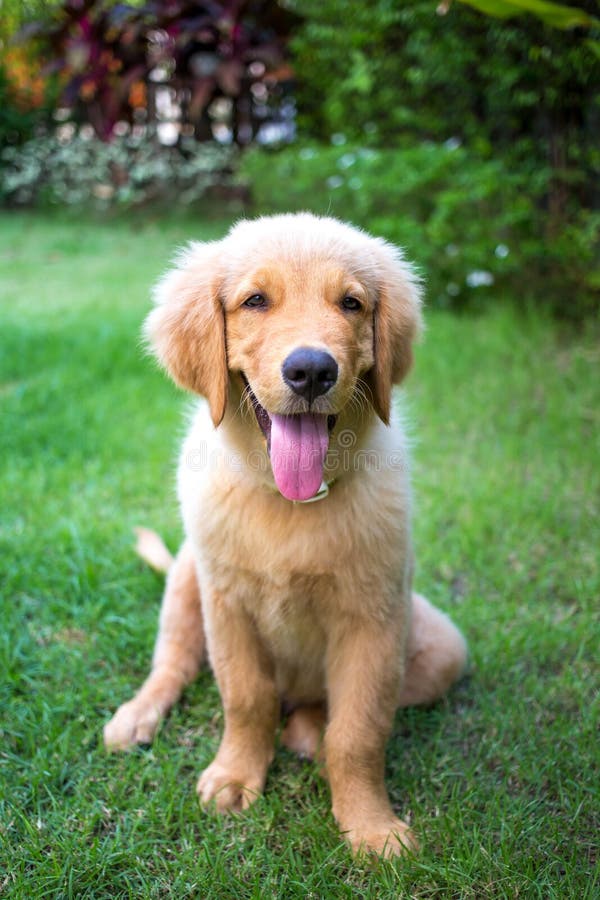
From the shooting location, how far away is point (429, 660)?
2.54 m

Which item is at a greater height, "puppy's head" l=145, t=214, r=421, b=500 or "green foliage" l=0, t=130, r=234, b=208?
"green foliage" l=0, t=130, r=234, b=208

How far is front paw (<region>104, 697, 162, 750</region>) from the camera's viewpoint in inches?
94.0

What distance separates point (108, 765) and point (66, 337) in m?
4.01

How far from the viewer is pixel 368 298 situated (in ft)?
7.16

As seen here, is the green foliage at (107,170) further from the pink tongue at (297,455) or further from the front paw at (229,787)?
the front paw at (229,787)

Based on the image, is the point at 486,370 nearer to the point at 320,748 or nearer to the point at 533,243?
the point at 533,243

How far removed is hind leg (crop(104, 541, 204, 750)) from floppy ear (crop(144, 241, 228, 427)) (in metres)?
0.62

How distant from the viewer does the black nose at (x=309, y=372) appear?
1879 mm

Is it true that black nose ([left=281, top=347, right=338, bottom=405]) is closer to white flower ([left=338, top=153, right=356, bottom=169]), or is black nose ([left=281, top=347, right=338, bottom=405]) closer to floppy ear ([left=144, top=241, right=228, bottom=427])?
floppy ear ([left=144, top=241, right=228, bottom=427])

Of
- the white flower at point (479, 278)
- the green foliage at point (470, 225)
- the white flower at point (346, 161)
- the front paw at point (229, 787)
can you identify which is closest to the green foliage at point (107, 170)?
the white flower at point (346, 161)

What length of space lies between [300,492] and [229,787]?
893mm

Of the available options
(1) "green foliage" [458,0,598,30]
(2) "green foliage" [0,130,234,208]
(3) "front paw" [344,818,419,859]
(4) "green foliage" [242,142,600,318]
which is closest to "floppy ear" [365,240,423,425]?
(1) "green foliage" [458,0,598,30]

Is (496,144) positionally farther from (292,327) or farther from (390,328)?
(292,327)

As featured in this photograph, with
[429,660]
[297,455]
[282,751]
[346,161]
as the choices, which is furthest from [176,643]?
[346,161]
